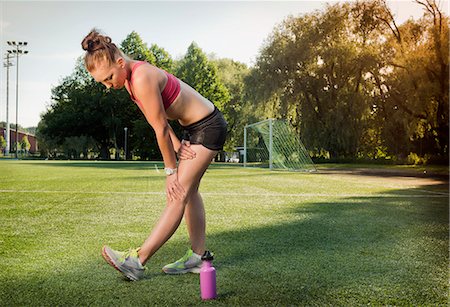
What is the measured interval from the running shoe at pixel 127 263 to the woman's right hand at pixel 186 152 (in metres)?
0.69

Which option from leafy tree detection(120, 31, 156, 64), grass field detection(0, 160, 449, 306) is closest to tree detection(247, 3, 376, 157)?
grass field detection(0, 160, 449, 306)

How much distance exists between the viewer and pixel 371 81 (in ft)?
101

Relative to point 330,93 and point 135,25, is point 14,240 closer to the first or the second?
point 330,93

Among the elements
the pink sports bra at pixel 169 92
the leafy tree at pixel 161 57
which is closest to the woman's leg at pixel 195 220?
the pink sports bra at pixel 169 92

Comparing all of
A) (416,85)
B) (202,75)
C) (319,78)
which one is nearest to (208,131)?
(416,85)

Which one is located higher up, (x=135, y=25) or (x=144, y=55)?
(x=135, y=25)

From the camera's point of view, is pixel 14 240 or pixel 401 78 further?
pixel 401 78

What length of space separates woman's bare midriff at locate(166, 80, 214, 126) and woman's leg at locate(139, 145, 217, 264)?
0.61 feet

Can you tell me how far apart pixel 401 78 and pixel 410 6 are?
533cm

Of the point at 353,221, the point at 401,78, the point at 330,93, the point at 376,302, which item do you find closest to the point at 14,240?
the point at 376,302

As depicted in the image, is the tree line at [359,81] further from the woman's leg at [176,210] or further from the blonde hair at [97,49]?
the blonde hair at [97,49]

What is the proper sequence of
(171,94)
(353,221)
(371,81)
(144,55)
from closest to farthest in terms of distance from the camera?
(171,94)
(353,221)
(371,81)
(144,55)

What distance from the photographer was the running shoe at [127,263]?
2918 millimetres

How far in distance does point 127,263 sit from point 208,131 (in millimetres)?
966
